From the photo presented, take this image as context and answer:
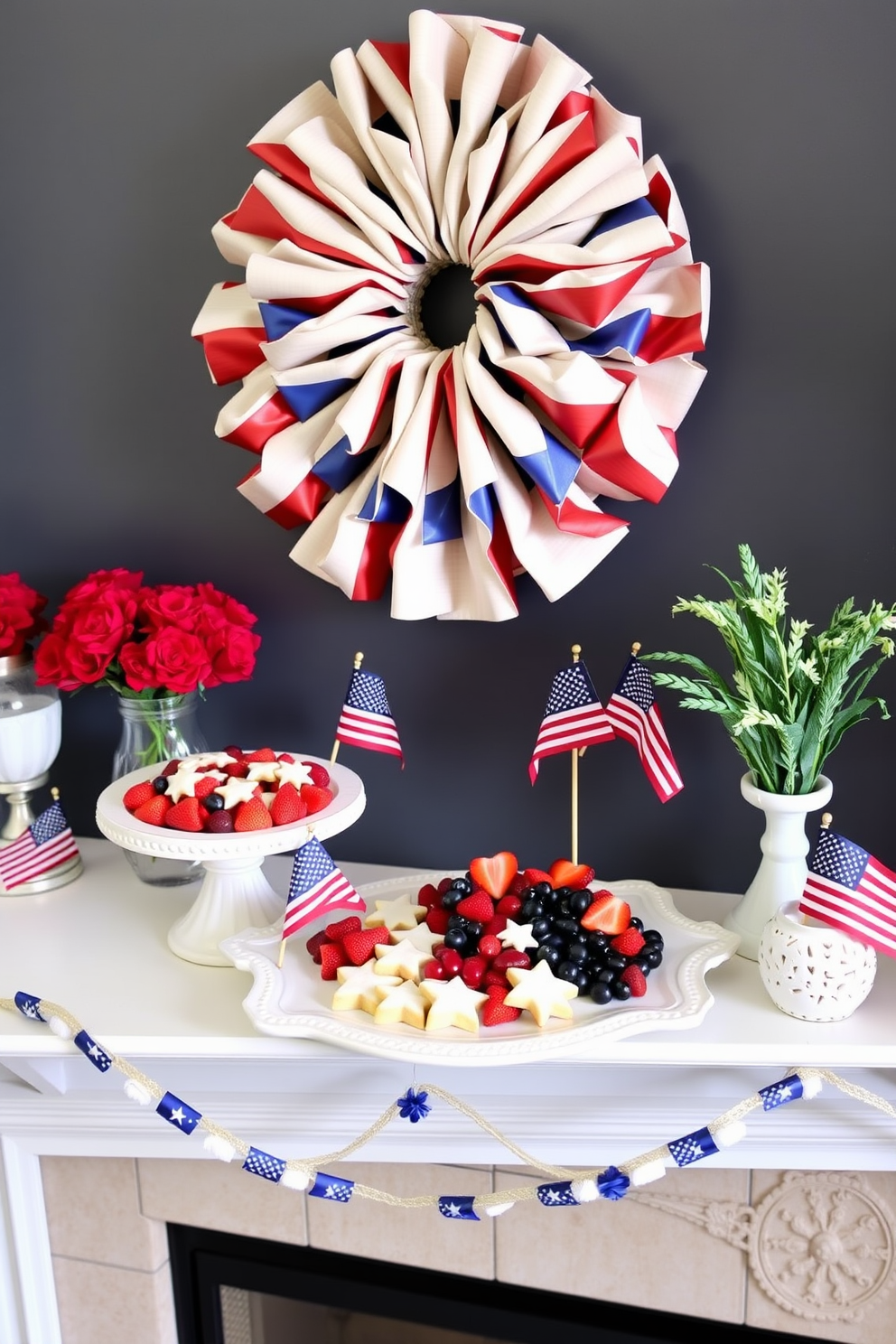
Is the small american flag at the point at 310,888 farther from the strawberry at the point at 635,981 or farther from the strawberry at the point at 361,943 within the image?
the strawberry at the point at 635,981

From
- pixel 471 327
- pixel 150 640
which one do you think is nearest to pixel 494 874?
pixel 150 640

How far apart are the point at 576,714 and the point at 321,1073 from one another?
470 millimetres

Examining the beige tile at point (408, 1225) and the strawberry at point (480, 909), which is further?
the beige tile at point (408, 1225)

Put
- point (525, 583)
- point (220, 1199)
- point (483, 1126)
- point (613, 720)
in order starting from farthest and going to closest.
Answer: point (220, 1199)
point (525, 583)
point (613, 720)
point (483, 1126)

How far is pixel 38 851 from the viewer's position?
1354mm

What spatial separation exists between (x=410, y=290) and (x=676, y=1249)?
1102 millimetres

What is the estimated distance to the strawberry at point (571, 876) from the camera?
3.79ft

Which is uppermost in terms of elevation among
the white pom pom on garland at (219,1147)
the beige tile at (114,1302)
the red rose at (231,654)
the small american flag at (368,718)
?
the red rose at (231,654)

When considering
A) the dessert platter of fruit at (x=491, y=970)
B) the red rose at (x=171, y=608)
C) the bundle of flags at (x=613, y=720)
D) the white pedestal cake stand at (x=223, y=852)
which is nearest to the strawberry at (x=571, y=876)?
the dessert platter of fruit at (x=491, y=970)

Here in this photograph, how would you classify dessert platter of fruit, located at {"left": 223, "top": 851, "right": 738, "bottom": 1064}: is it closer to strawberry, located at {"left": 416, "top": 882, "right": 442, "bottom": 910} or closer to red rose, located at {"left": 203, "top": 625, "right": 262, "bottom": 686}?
strawberry, located at {"left": 416, "top": 882, "right": 442, "bottom": 910}

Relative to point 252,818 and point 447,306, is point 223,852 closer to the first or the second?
point 252,818

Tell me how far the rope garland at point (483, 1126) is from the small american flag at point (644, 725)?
0.30 metres

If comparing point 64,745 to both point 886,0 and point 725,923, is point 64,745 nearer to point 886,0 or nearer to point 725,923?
point 725,923

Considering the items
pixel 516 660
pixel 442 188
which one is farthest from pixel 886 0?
pixel 516 660
